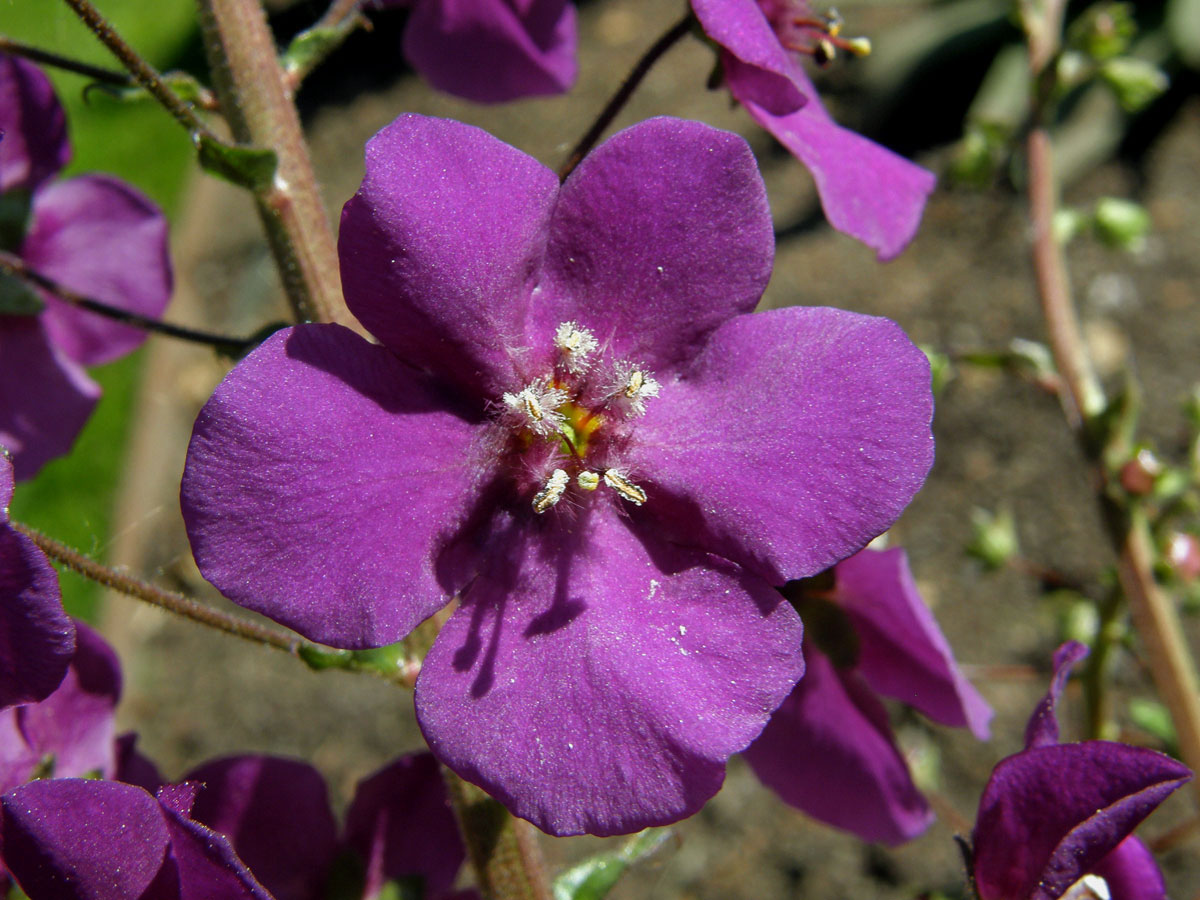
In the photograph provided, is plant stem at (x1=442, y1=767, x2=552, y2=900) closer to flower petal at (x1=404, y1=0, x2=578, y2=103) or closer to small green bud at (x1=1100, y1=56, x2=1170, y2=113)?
flower petal at (x1=404, y1=0, x2=578, y2=103)

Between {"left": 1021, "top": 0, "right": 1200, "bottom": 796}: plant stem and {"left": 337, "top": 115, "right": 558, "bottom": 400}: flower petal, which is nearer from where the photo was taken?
{"left": 337, "top": 115, "right": 558, "bottom": 400}: flower petal

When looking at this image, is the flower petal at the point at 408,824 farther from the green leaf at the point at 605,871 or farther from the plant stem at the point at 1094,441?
the plant stem at the point at 1094,441

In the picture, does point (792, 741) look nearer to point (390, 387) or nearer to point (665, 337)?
point (665, 337)

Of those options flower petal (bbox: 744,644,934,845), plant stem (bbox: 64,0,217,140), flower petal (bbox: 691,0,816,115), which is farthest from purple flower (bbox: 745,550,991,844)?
plant stem (bbox: 64,0,217,140)

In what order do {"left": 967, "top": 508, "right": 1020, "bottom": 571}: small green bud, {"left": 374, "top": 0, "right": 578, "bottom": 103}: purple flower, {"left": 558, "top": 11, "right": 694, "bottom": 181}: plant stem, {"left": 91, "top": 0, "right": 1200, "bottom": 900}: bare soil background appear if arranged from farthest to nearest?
{"left": 91, "top": 0, "right": 1200, "bottom": 900}: bare soil background
{"left": 967, "top": 508, "right": 1020, "bottom": 571}: small green bud
{"left": 374, "top": 0, "right": 578, "bottom": 103}: purple flower
{"left": 558, "top": 11, "right": 694, "bottom": 181}: plant stem

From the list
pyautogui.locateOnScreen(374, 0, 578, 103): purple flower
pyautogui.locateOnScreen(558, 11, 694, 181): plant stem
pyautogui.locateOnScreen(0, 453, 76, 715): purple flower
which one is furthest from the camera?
pyautogui.locateOnScreen(374, 0, 578, 103): purple flower

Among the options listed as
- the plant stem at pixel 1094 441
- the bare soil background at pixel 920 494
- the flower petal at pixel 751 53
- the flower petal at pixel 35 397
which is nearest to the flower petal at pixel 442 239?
the flower petal at pixel 751 53
